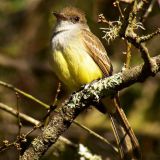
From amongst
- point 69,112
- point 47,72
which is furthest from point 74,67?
point 47,72

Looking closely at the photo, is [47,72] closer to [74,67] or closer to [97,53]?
[97,53]

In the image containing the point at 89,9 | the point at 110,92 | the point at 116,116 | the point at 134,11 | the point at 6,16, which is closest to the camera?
the point at 134,11

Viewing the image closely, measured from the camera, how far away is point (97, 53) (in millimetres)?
5289

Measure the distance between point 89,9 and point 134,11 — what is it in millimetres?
3013

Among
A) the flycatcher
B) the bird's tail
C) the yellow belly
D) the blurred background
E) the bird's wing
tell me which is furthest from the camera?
the blurred background

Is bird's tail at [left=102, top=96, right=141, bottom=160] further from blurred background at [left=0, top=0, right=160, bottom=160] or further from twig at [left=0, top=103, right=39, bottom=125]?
blurred background at [left=0, top=0, right=160, bottom=160]

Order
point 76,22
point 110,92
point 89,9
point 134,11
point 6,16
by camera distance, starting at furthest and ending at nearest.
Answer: point 6,16
point 89,9
point 76,22
point 110,92
point 134,11

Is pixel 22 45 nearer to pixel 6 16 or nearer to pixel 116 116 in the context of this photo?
pixel 6 16

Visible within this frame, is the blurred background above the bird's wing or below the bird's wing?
below

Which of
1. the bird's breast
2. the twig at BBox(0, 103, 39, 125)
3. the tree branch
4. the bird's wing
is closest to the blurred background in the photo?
the bird's wing

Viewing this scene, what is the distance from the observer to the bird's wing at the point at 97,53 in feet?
16.9

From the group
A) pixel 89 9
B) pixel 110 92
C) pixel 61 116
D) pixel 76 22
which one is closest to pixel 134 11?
pixel 110 92

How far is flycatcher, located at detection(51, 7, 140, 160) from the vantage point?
478 cm

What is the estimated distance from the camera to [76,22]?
572 cm
